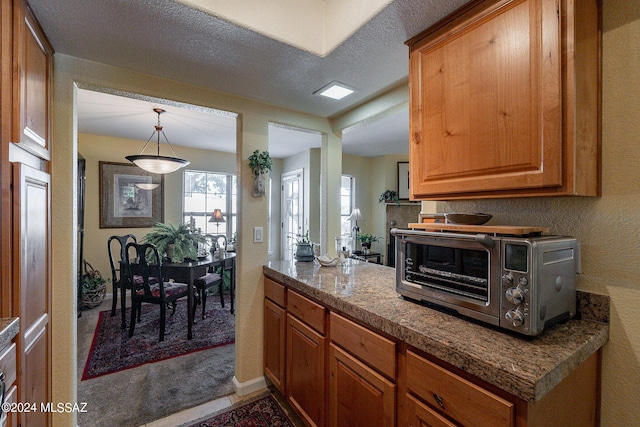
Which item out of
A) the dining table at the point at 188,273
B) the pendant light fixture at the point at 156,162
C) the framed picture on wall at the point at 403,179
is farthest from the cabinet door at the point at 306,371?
the framed picture on wall at the point at 403,179

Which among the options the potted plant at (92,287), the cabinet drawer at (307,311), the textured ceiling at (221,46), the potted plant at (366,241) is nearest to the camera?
the textured ceiling at (221,46)

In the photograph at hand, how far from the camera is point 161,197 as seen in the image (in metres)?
4.55

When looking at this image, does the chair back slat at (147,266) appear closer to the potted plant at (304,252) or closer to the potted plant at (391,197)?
the potted plant at (304,252)

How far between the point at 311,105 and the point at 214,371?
2343 millimetres

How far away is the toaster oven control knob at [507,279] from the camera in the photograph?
93cm

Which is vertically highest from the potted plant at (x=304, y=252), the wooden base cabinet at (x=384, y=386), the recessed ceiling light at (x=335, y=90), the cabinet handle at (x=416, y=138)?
the recessed ceiling light at (x=335, y=90)

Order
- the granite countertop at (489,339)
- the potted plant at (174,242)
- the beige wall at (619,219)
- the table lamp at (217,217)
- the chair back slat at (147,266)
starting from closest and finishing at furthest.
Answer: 1. the granite countertop at (489,339)
2. the beige wall at (619,219)
3. the chair back slat at (147,266)
4. the potted plant at (174,242)
5. the table lamp at (217,217)

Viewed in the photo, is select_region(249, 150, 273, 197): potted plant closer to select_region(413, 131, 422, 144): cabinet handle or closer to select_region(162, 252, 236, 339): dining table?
select_region(413, 131, 422, 144): cabinet handle

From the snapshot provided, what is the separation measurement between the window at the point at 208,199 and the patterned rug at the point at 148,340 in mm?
1673

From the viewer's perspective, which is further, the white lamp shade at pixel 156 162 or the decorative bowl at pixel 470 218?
the white lamp shade at pixel 156 162

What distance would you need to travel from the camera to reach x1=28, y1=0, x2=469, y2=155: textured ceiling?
4.08 feet

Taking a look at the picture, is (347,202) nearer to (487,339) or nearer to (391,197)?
(391,197)

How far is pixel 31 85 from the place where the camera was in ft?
4.15

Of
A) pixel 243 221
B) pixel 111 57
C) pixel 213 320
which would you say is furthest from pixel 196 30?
pixel 213 320
